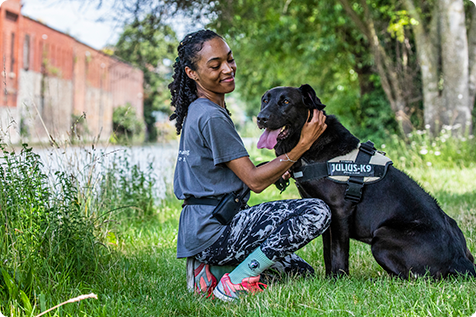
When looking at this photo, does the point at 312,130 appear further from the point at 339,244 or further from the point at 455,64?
the point at 455,64

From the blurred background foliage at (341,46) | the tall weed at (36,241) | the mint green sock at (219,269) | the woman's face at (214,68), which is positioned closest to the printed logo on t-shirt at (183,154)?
the woman's face at (214,68)

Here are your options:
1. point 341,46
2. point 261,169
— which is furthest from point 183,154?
point 341,46

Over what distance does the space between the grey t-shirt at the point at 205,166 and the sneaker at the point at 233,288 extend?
10.3 inches

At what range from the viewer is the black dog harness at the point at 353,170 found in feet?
9.39

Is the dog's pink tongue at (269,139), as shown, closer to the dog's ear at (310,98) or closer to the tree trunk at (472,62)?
the dog's ear at (310,98)

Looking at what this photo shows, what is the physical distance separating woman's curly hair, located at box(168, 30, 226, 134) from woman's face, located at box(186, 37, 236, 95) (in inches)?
1.5

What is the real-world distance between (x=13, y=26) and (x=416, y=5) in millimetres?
20070

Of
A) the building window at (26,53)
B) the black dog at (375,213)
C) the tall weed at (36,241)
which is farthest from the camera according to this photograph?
the building window at (26,53)

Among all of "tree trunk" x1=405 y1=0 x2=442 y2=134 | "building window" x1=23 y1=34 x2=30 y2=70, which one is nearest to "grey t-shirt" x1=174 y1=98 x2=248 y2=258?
"tree trunk" x1=405 y1=0 x2=442 y2=134

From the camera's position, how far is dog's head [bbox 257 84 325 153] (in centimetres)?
292

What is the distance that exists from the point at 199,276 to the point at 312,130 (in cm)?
125

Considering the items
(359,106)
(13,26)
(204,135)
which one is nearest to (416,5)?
(359,106)

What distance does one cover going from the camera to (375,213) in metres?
2.87

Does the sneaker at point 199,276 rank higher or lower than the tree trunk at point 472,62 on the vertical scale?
lower
